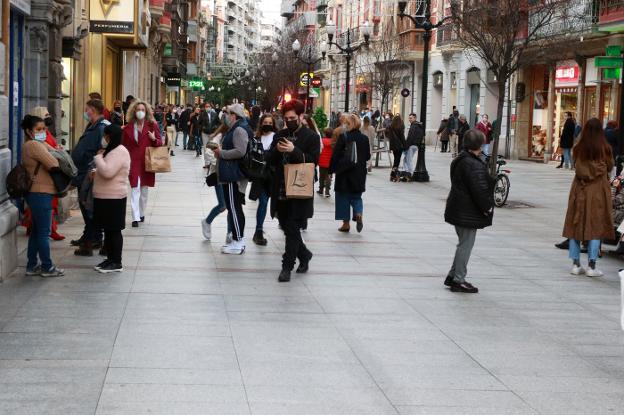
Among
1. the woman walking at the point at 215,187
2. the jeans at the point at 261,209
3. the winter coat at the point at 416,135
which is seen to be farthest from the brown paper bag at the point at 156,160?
the winter coat at the point at 416,135

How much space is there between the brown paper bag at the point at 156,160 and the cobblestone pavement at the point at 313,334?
131 cm

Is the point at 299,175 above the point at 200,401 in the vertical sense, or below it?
above

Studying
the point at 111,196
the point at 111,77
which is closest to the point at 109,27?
the point at 111,77

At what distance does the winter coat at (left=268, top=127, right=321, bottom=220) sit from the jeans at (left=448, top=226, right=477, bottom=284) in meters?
1.54

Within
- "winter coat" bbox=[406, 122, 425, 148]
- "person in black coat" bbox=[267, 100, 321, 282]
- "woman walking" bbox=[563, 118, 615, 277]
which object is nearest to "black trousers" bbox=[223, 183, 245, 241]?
"person in black coat" bbox=[267, 100, 321, 282]

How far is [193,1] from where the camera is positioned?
313 feet

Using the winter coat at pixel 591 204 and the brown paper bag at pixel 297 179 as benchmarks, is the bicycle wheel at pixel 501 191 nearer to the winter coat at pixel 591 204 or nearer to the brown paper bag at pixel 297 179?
the winter coat at pixel 591 204

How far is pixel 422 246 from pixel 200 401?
8167 millimetres

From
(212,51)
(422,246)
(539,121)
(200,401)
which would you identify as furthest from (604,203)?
(212,51)

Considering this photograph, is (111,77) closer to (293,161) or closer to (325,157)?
(325,157)

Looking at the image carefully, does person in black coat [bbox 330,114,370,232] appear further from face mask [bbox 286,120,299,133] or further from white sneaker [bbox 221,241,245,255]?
face mask [bbox 286,120,299,133]

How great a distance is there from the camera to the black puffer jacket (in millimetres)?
10141

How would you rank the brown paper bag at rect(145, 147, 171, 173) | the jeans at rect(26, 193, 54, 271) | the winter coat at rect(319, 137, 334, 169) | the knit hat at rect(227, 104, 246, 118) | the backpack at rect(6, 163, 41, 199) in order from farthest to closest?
the winter coat at rect(319, 137, 334, 169) → the brown paper bag at rect(145, 147, 171, 173) → the knit hat at rect(227, 104, 246, 118) → the jeans at rect(26, 193, 54, 271) → the backpack at rect(6, 163, 41, 199)

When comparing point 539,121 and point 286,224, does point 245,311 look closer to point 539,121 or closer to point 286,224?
point 286,224
